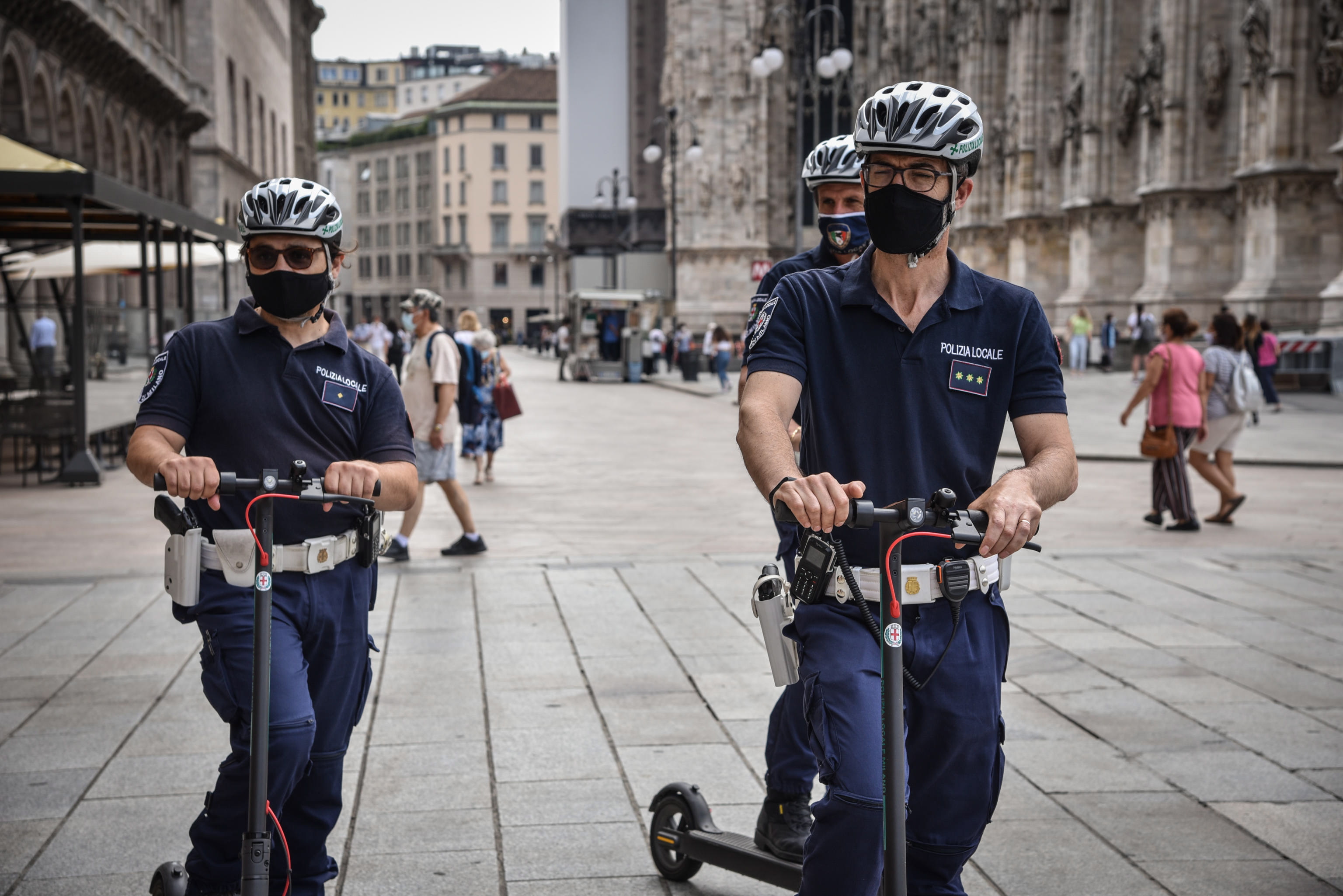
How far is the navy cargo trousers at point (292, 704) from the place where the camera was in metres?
3.33

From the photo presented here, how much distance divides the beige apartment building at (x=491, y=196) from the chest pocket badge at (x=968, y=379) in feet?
388

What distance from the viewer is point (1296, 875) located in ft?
14.0

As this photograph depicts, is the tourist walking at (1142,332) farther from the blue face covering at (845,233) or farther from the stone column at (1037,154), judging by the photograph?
the blue face covering at (845,233)

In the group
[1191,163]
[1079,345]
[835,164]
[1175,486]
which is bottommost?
[1175,486]

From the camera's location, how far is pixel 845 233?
471 cm

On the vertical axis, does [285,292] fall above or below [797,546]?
above

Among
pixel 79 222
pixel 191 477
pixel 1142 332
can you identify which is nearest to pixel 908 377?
pixel 191 477

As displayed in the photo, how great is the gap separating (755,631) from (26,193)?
33.0 ft

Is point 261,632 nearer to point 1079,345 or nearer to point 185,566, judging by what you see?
point 185,566

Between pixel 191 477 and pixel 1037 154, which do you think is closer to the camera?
pixel 191 477

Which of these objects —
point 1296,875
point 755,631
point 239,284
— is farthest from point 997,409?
point 239,284

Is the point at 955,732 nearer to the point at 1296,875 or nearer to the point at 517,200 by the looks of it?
the point at 1296,875

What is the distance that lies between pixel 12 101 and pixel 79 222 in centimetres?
1876

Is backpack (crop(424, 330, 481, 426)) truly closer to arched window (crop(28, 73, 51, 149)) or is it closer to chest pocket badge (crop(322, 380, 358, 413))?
chest pocket badge (crop(322, 380, 358, 413))
